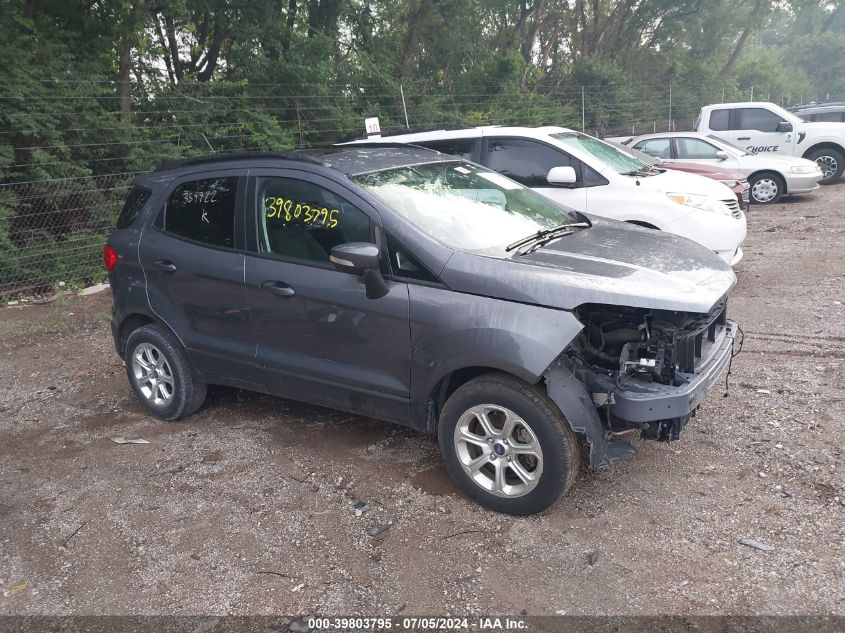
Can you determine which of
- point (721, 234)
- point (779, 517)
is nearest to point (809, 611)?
point (779, 517)

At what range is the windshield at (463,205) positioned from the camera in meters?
4.06

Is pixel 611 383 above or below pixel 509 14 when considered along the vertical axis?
below

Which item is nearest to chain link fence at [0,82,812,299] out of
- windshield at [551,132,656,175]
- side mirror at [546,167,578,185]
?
windshield at [551,132,656,175]

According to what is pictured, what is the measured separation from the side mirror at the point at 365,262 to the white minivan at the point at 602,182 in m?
3.43

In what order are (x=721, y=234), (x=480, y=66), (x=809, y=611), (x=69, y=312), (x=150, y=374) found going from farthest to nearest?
(x=480, y=66)
(x=69, y=312)
(x=721, y=234)
(x=150, y=374)
(x=809, y=611)

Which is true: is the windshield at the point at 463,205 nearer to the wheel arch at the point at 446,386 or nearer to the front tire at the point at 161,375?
the wheel arch at the point at 446,386

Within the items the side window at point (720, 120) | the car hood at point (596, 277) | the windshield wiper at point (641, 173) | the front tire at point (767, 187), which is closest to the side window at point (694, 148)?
the front tire at point (767, 187)

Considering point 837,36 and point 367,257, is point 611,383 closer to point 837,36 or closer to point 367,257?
point 367,257

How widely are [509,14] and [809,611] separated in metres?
22.2

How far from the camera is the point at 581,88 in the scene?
21.6 meters

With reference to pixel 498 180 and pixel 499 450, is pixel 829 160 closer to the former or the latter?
pixel 498 180

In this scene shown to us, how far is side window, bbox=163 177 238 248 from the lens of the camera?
4652 millimetres

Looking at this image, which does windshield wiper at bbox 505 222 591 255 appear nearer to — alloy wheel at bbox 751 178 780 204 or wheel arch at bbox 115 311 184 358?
wheel arch at bbox 115 311 184 358

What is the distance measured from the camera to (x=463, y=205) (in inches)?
173
